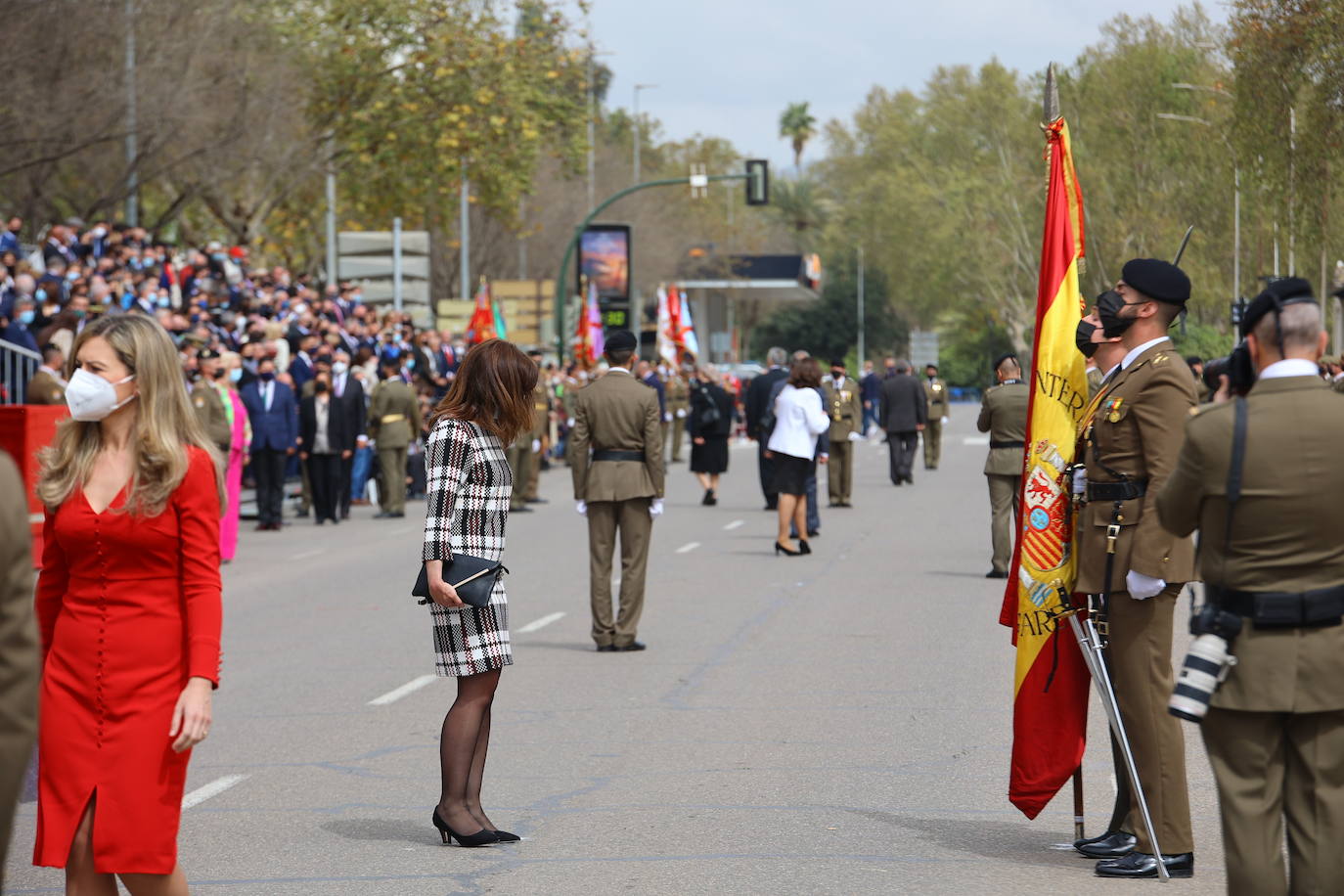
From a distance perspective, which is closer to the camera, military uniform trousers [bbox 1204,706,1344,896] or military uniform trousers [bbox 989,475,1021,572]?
military uniform trousers [bbox 1204,706,1344,896]

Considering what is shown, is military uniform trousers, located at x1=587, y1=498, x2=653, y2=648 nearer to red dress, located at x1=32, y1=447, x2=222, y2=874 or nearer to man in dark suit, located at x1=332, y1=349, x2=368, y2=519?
red dress, located at x1=32, y1=447, x2=222, y2=874

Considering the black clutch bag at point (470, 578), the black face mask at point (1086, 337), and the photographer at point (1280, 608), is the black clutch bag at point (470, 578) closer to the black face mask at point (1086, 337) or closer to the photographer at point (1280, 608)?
the black face mask at point (1086, 337)

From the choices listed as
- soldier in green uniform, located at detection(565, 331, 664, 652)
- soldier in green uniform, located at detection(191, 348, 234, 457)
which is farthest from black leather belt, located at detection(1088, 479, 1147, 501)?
soldier in green uniform, located at detection(191, 348, 234, 457)

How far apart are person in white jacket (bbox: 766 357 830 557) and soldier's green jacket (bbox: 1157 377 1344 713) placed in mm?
13450

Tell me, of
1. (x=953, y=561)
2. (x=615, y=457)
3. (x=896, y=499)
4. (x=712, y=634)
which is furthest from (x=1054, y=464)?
(x=896, y=499)

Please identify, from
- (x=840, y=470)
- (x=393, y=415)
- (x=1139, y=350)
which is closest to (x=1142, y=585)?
(x=1139, y=350)

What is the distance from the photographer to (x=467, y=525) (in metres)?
7.35

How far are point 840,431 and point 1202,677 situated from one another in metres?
20.4

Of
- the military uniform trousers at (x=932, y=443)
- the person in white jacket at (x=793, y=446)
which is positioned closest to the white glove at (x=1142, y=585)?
the person in white jacket at (x=793, y=446)

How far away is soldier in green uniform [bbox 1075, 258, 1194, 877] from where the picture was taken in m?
6.56

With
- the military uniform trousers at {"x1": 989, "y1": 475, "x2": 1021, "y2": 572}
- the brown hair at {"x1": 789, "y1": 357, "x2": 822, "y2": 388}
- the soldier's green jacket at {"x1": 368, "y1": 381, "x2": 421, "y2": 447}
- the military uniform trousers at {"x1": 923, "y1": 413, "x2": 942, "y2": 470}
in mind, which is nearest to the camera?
the military uniform trousers at {"x1": 989, "y1": 475, "x2": 1021, "y2": 572}

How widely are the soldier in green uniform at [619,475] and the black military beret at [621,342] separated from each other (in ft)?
0.43

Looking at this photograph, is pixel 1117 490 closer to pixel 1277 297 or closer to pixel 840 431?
pixel 1277 297

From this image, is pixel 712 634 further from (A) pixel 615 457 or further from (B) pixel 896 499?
(B) pixel 896 499
